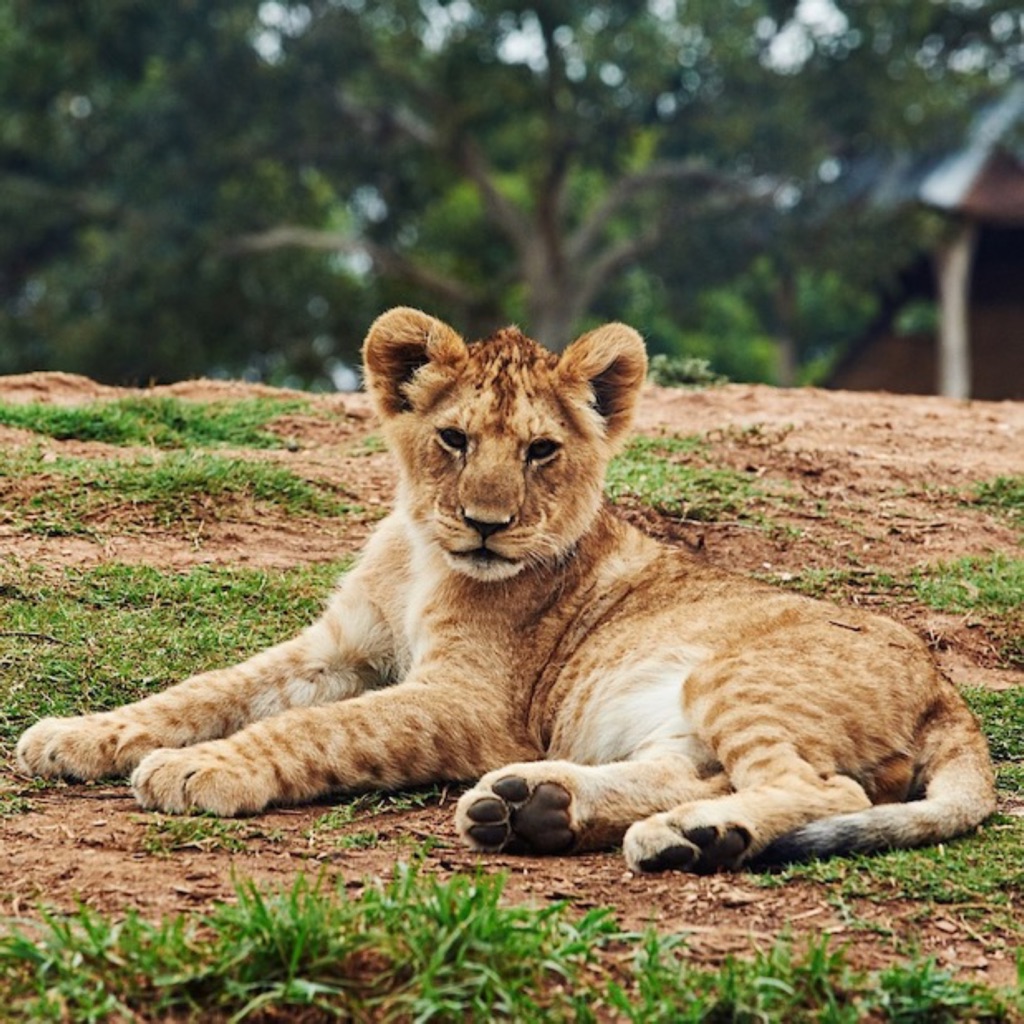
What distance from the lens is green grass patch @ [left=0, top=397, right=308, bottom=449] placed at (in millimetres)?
8750

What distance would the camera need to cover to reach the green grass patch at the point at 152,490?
7.44 meters

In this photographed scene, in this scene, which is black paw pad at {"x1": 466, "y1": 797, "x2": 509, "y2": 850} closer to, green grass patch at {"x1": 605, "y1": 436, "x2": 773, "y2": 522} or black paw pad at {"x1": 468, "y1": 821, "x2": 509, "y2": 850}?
black paw pad at {"x1": 468, "y1": 821, "x2": 509, "y2": 850}

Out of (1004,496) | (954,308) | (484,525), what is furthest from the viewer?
(954,308)

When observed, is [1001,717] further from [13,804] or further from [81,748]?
[13,804]

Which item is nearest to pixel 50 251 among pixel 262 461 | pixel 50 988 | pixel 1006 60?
pixel 1006 60

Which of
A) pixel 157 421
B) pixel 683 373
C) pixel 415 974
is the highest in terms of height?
pixel 415 974

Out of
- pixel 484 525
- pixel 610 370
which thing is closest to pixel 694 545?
pixel 610 370

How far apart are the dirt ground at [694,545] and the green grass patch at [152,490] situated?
0.14 m

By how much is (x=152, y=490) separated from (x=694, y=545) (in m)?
2.45

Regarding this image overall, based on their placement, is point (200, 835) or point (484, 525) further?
point (484, 525)

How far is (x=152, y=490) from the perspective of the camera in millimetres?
7688

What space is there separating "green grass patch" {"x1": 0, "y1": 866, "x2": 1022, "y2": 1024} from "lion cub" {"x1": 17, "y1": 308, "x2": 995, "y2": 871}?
77 centimetres

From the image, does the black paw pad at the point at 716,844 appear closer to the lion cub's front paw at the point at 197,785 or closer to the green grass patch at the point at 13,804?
the lion cub's front paw at the point at 197,785

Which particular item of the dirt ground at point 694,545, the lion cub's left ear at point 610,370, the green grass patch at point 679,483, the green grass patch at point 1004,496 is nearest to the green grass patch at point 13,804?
the dirt ground at point 694,545
